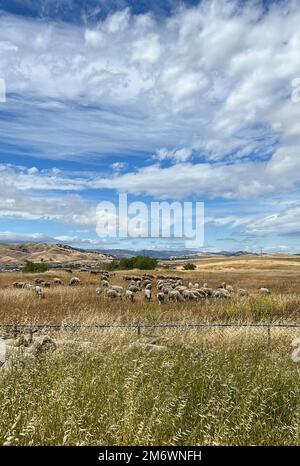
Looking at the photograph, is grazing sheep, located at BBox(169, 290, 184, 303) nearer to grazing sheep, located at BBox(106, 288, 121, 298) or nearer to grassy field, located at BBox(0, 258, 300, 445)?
grazing sheep, located at BBox(106, 288, 121, 298)

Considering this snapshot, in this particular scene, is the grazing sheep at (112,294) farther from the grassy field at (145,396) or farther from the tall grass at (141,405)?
the tall grass at (141,405)

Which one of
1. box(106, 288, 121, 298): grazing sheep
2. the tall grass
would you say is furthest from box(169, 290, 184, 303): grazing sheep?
the tall grass

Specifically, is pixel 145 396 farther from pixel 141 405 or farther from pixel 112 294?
pixel 112 294

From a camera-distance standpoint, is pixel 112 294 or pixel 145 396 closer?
pixel 145 396

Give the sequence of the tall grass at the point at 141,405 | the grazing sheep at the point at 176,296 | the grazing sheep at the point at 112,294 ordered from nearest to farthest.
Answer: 1. the tall grass at the point at 141,405
2. the grazing sheep at the point at 176,296
3. the grazing sheep at the point at 112,294

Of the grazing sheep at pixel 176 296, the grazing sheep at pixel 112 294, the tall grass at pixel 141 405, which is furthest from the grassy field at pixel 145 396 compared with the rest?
the grazing sheep at pixel 112 294

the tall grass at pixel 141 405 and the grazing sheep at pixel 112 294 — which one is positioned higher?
the tall grass at pixel 141 405

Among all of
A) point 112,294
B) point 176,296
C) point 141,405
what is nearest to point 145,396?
point 141,405

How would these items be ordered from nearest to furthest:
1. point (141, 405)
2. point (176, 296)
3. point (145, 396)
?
point (141, 405) < point (145, 396) < point (176, 296)

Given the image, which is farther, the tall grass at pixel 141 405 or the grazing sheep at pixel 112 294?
the grazing sheep at pixel 112 294

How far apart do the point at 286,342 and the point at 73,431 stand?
34.4 ft

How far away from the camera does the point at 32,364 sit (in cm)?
884
